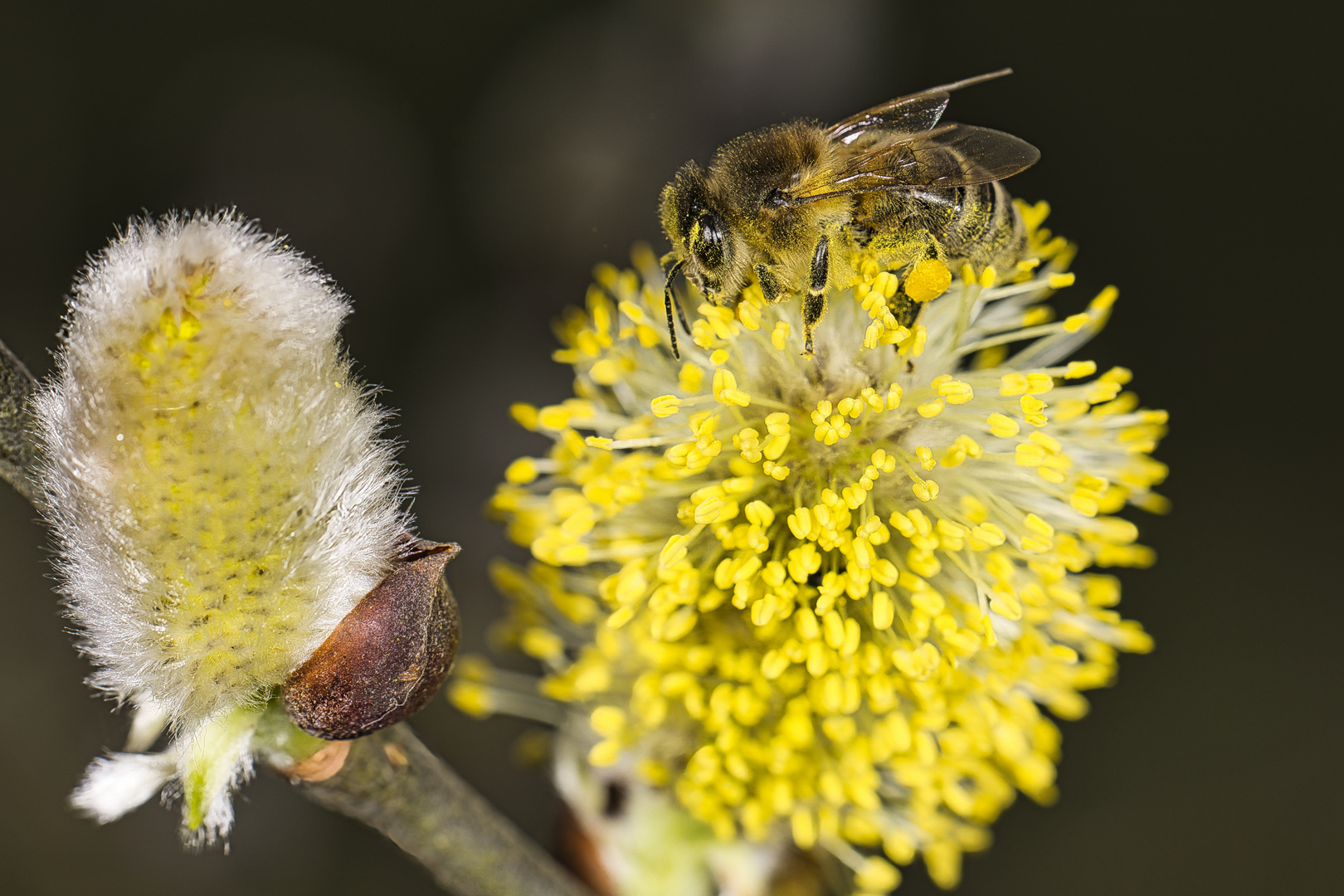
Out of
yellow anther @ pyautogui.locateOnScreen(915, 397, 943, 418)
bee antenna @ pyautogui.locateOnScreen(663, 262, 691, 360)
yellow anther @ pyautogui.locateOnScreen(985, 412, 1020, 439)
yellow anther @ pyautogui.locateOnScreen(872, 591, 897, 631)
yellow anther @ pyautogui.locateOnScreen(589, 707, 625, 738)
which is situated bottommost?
yellow anther @ pyautogui.locateOnScreen(589, 707, 625, 738)

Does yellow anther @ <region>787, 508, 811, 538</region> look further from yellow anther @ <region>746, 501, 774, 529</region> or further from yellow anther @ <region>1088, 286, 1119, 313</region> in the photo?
yellow anther @ <region>1088, 286, 1119, 313</region>

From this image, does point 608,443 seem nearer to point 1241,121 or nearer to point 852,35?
point 852,35

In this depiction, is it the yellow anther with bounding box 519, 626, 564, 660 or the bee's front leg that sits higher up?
the bee's front leg

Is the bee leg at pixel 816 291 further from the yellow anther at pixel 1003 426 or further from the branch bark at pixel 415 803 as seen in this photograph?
the branch bark at pixel 415 803

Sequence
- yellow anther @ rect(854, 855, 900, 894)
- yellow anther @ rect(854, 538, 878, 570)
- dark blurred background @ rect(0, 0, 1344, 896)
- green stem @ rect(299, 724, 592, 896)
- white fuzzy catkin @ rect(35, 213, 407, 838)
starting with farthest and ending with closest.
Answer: dark blurred background @ rect(0, 0, 1344, 896) < yellow anther @ rect(854, 855, 900, 894) < yellow anther @ rect(854, 538, 878, 570) < green stem @ rect(299, 724, 592, 896) < white fuzzy catkin @ rect(35, 213, 407, 838)

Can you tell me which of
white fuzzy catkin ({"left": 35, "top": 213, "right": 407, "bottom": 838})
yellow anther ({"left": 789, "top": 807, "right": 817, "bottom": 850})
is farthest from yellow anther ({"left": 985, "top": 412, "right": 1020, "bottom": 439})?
white fuzzy catkin ({"left": 35, "top": 213, "right": 407, "bottom": 838})

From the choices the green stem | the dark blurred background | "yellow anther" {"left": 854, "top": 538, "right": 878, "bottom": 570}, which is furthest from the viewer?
the dark blurred background

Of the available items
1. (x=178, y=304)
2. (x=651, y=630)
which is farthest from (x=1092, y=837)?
(x=178, y=304)
